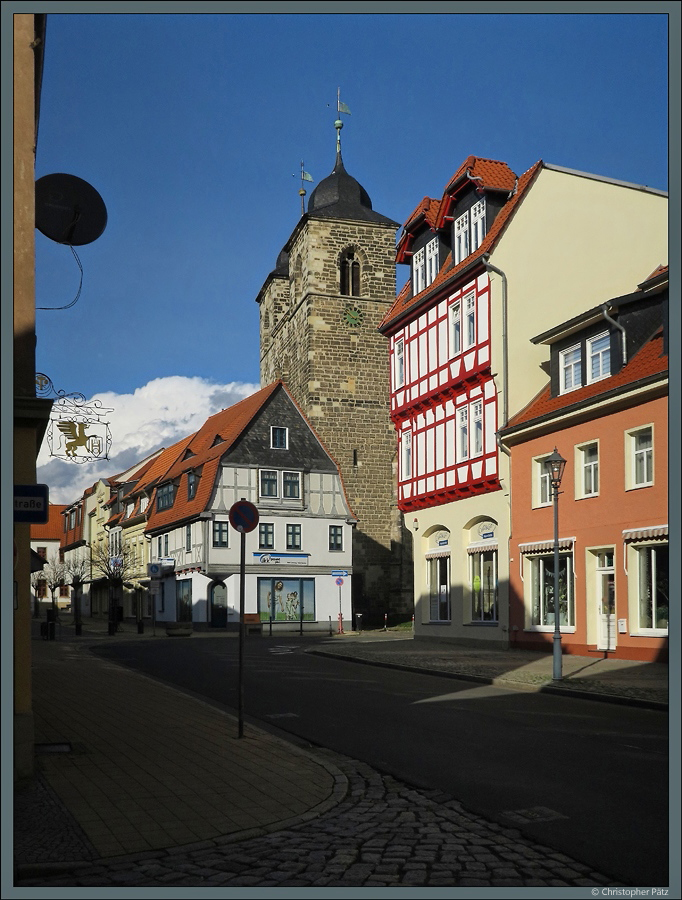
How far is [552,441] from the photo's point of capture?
92.5 ft

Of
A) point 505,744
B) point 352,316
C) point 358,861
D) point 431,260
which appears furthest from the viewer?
point 352,316

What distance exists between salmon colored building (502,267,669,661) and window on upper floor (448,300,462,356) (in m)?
4.42

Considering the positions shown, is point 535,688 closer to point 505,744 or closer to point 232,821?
point 505,744

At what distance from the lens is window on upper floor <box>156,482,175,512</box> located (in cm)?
6066

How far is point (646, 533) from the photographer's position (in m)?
23.3

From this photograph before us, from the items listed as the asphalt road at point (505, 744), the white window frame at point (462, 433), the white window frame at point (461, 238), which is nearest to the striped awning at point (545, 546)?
the white window frame at point (462, 433)

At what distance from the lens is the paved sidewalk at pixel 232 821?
21.6ft

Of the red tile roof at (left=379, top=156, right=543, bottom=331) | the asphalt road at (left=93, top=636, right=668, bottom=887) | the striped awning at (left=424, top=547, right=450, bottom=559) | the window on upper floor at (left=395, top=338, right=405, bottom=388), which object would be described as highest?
the red tile roof at (left=379, top=156, right=543, bottom=331)

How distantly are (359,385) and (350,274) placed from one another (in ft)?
22.9

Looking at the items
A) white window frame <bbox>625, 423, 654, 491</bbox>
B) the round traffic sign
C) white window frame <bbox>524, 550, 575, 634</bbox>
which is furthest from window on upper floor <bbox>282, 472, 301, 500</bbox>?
the round traffic sign

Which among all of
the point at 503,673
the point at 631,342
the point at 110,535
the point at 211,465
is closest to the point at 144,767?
the point at 503,673

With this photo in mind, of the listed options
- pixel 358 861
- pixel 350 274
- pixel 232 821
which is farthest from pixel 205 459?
pixel 358 861

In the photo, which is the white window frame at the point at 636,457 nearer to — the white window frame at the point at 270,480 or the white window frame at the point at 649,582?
the white window frame at the point at 649,582

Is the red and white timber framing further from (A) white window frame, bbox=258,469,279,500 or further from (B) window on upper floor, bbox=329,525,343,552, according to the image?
(B) window on upper floor, bbox=329,525,343,552
